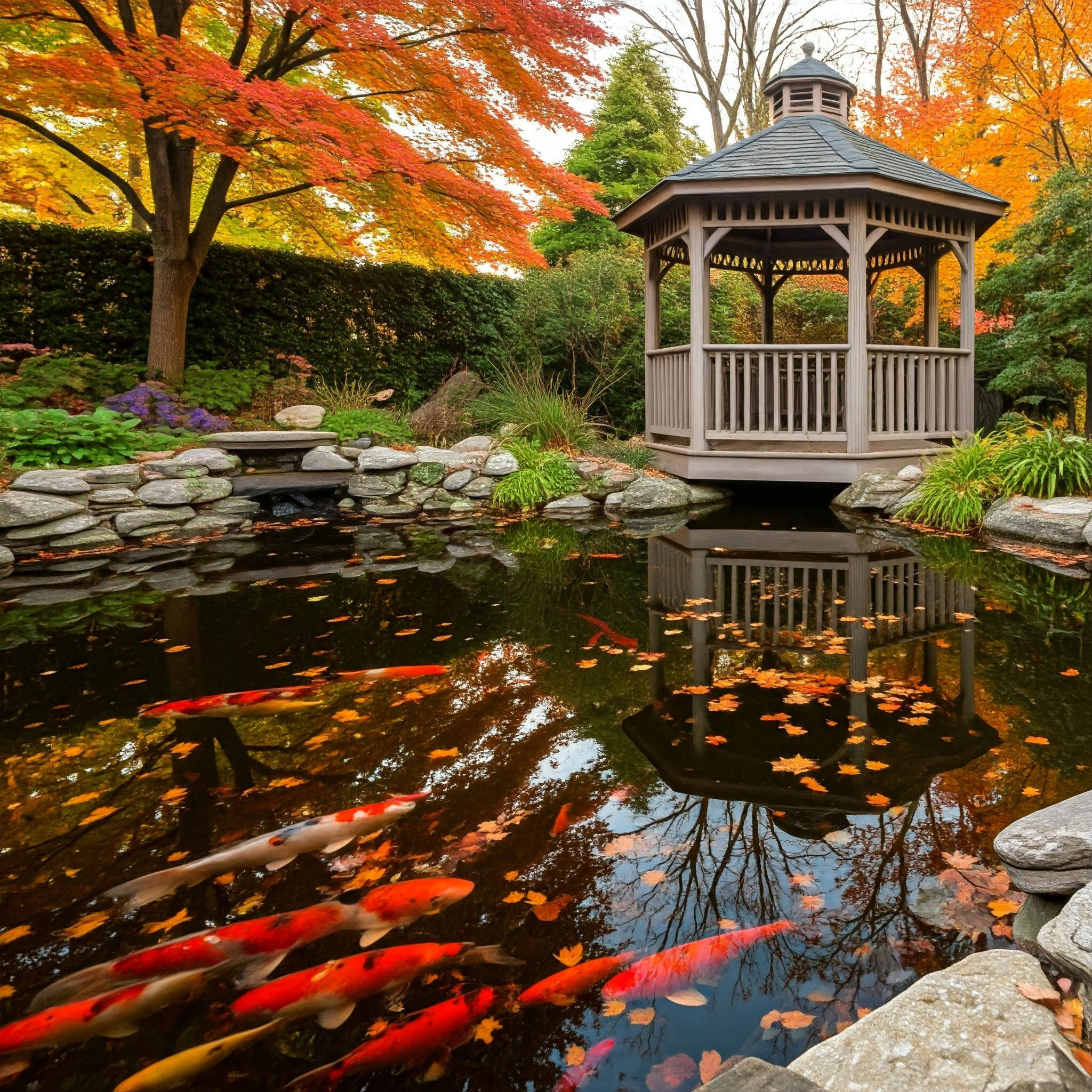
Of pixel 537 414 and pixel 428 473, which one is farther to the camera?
pixel 537 414

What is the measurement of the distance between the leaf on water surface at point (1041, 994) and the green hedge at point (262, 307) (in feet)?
33.4

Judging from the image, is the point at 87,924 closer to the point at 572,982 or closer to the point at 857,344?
the point at 572,982

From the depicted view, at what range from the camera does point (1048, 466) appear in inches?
268

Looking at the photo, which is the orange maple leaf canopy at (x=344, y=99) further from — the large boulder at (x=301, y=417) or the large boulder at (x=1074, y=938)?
the large boulder at (x=1074, y=938)

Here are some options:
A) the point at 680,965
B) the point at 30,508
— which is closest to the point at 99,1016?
the point at 680,965

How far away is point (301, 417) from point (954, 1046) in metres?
8.98

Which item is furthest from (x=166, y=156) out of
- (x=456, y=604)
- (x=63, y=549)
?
(x=456, y=604)

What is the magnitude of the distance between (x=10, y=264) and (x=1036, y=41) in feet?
46.7

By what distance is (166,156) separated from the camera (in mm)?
8750

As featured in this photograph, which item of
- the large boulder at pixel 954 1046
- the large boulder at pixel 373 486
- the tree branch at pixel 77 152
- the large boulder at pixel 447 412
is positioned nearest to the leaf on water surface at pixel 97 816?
the large boulder at pixel 954 1046

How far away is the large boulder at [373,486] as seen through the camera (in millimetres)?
8672

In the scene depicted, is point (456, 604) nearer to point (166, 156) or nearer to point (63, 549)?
point (63, 549)

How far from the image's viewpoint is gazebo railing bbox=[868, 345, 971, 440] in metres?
8.41

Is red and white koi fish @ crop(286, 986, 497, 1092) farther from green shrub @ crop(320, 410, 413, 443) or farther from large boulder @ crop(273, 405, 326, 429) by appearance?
large boulder @ crop(273, 405, 326, 429)
